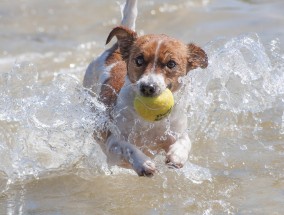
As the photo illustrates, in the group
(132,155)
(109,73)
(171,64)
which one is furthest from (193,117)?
(132,155)

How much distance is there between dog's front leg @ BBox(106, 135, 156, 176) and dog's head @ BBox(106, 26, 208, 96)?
0.47 meters

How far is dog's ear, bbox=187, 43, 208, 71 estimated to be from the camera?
579 cm

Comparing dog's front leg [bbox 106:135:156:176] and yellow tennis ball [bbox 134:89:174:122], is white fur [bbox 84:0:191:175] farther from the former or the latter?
yellow tennis ball [bbox 134:89:174:122]

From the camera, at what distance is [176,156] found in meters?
5.37

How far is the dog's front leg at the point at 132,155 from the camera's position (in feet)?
16.8

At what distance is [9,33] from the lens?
11758 millimetres

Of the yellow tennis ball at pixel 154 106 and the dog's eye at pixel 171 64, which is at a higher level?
the dog's eye at pixel 171 64

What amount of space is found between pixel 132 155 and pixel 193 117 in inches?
65.1

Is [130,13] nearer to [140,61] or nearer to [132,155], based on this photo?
[140,61]

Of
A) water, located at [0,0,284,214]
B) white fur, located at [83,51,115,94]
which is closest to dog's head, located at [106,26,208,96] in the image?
water, located at [0,0,284,214]

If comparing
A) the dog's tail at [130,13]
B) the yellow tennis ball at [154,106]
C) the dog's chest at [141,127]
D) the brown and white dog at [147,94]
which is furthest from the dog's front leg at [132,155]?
the dog's tail at [130,13]

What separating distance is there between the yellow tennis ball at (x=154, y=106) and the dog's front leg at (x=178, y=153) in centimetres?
30

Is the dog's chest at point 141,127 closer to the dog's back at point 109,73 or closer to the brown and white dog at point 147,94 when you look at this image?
the brown and white dog at point 147,94

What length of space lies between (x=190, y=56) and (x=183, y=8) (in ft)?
20.5
